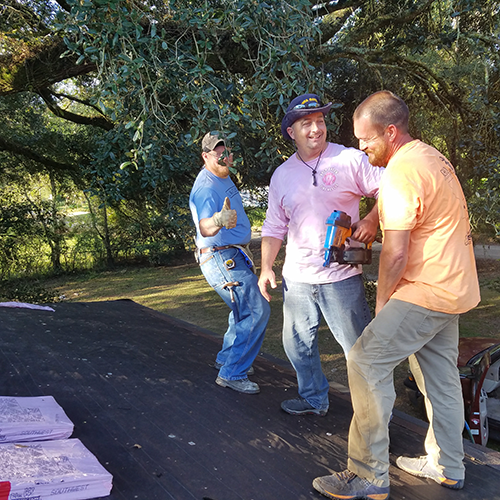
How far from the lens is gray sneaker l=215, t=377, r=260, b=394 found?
3316 mm

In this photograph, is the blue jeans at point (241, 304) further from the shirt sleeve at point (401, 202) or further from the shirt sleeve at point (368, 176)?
the shirt sleeve at point (401, 202)

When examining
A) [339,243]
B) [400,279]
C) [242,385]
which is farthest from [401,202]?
[242,385]

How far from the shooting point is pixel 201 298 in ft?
31.7

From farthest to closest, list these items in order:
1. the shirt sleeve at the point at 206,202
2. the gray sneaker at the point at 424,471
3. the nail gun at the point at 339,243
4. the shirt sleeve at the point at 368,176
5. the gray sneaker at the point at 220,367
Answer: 1. the gray sneaker at the point at 220,367
2. the shirt sleeve at the point at 206,202
3. the shirt sleeve at the point at 368,176
4. the nail gun at the point at 339,243
5. the gray sneaker at the point at 424,471

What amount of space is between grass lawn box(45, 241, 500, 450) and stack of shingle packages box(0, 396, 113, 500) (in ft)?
10.6

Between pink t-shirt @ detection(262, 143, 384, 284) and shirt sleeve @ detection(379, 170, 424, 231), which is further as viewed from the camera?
pink t-shirt @ detection(262, 143, 384, 284)

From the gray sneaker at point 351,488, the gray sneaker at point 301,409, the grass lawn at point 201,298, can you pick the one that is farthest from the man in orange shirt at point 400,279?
the grass lawn at point 201,298

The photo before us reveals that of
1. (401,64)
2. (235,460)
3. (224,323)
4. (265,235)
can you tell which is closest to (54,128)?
(224,323)

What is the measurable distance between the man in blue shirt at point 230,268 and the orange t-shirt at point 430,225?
53.8 inches

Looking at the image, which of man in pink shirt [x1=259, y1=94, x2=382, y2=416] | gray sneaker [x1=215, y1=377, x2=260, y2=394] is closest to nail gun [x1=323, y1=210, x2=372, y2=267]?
man in pink shirt [x1=259, y1=94, x2=382, y2=416]

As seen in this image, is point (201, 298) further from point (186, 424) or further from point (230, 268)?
point (186, 424)

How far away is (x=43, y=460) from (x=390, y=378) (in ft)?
5.08

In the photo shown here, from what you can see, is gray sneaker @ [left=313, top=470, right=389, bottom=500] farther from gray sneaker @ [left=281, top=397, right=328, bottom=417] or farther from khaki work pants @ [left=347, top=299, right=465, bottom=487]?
gray sneaker @ [left=281, top=397, right=328, bottom=417]

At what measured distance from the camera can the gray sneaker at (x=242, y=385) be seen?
332cm
